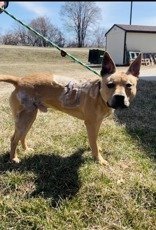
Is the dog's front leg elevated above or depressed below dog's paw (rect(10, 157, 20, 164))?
above

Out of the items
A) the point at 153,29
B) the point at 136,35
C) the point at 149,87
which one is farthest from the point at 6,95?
the point at 153,29

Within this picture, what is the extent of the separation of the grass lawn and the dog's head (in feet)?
2.91

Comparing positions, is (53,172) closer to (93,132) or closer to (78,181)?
(78,181)

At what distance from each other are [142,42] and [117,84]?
23.0m

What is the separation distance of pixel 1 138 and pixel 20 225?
197cm

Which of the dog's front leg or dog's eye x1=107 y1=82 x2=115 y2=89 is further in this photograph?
the dog's front leg

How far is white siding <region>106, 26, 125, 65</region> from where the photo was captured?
84.4ft

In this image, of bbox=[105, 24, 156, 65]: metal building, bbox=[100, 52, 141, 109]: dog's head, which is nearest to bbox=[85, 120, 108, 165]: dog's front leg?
bbox=[100, 52, 141, 109]: dog's head

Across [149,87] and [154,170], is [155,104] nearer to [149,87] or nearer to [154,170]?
[149,87]

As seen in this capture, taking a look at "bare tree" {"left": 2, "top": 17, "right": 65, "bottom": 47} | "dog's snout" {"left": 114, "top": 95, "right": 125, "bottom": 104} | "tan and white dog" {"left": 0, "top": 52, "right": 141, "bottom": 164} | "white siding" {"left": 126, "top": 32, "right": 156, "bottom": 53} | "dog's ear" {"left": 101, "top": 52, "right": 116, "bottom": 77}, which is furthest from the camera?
"bare tree" {"left": 2, "top": 17, "right": 65, "bottom": 47}

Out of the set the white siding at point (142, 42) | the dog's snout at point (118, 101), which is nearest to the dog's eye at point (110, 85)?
the dog's snout at point (118, 101)

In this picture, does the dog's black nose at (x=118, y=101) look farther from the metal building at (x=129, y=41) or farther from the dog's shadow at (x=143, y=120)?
the metal building at (x=129, y=41)

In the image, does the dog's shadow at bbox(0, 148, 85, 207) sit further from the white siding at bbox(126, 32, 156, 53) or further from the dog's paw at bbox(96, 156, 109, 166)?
the white siding at bbox(126, 32, 156, 53)

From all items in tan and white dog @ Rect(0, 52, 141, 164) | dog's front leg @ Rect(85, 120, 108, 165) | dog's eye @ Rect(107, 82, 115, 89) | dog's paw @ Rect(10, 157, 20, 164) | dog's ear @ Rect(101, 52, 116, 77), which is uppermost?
dog's ear @ Rect(101, 52, 116, 77)
